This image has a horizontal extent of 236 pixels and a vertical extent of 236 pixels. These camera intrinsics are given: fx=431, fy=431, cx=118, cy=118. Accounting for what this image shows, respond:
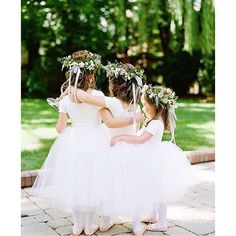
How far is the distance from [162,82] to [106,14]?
2692 mm

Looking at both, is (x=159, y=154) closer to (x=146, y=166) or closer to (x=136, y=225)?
(x=146, y=166)

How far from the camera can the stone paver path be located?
9.50ft

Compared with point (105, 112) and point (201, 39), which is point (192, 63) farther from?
Result: point (105, 112)

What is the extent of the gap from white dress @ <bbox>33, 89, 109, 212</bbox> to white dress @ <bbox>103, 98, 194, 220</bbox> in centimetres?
8

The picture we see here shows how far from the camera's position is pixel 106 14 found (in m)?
13.0

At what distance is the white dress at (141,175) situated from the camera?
8.73 feet

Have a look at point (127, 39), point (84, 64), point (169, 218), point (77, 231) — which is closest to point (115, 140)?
point (84, 64)

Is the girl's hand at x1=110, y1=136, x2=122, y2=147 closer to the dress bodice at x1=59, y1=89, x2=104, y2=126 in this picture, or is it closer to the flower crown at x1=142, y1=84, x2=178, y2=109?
the dress bodice at x1=59, y1=89, x2=104, y2=126

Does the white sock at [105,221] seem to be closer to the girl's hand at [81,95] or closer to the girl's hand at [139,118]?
the girl's hand at [139,118]

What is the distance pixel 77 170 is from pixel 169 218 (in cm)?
86

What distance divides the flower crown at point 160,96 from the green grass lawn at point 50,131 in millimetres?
1898

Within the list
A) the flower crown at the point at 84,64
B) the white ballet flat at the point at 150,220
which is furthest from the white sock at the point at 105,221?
the flower crown at the point at 84,64

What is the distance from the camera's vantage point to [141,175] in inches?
107

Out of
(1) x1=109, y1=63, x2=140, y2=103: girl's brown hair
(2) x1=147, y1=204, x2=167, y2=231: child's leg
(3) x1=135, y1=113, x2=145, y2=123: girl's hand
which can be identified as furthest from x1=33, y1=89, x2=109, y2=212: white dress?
(2) x1=147, y1=204, x2=167, y2=231: child's leg
